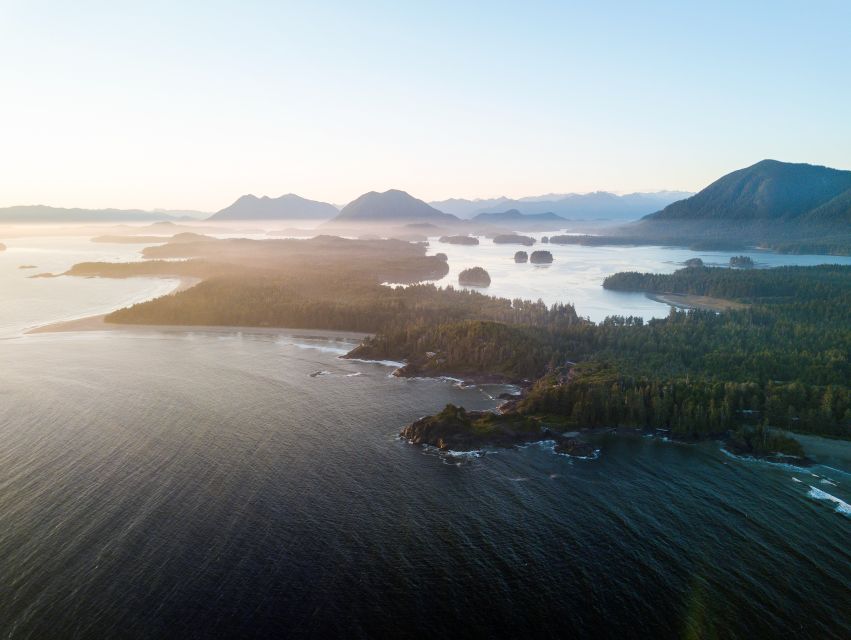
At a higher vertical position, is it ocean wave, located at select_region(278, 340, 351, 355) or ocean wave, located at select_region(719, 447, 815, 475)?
ocean wave, located at select_region(719, 447, 815, 475)

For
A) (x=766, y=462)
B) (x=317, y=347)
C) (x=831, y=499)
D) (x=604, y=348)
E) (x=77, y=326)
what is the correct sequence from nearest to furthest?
(x=831, y=499) < (x=766, y=462) < (x=604, y=348) < (x=317, y=347) < (x=77, y=326)

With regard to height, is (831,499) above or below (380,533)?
below

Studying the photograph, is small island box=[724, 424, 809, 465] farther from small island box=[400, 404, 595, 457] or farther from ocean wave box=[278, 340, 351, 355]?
ocean wave box=[278, 340, 351, 355]

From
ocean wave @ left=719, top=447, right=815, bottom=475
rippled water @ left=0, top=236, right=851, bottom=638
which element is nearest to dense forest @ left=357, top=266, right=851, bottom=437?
ocean wave @ left=719, top=447, right=815, bottom=475

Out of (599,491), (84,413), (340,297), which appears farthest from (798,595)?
(340,297)

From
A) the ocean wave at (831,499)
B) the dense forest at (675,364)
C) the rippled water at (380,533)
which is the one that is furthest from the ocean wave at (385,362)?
the ocean wave at (831,499)

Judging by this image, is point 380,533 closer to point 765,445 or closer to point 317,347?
Answer: point 765,445

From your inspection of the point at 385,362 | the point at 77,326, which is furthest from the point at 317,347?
the point at 77,326
